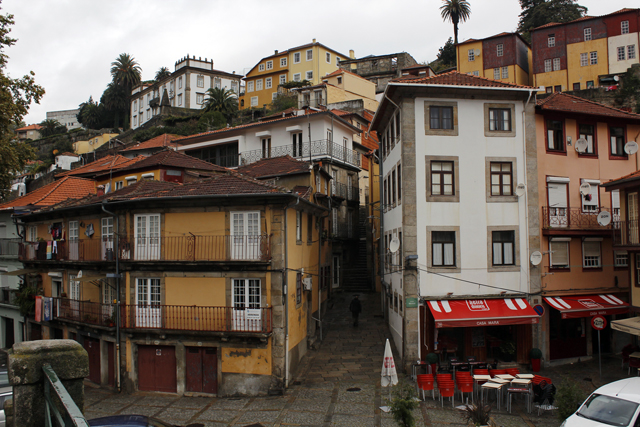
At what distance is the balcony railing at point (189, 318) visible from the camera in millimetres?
18531

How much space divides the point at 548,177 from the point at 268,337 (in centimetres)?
1517

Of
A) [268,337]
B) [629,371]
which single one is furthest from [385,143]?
[629,371]

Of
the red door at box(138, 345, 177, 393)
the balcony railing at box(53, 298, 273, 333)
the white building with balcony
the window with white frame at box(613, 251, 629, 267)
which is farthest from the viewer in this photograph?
the white building with balcony

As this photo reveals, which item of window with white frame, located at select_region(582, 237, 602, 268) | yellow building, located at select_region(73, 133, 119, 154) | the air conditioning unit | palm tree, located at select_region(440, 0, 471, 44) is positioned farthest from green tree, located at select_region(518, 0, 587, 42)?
yellow building, located at select_region(73, 133, 119, 154)

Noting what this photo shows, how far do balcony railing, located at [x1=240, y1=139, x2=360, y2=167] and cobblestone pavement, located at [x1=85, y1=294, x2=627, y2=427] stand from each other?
17.2 meters

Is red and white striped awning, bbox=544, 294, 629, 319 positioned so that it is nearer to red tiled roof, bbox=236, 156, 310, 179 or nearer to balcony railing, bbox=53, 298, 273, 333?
balcony railing, bbox=53, 298, 273, 333

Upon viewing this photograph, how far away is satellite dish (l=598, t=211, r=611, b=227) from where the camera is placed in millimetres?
21500

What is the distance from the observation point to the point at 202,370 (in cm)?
1912

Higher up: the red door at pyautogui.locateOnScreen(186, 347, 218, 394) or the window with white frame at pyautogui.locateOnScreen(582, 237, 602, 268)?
the window with white frame at pyautogui.locateOnScreen(582, 237, 602, 268)

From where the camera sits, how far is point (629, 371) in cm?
1977

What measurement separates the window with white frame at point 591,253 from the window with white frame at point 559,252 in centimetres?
107

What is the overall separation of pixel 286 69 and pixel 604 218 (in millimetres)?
63035

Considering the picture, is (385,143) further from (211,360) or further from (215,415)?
(215,415)

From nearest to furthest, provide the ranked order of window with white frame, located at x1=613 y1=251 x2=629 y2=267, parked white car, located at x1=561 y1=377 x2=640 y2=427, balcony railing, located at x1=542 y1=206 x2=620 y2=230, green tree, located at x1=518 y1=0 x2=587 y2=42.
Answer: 1. parked white car, located at x1=561 y1=377 x2=640 y2=427
2. balcony railing, located at x1=542 y1=206 x2=620 y2=230
3. window with white frame, located at x1=613 y1=251 x2=629 y2=267
4. green tree, located at x1=518 y1=0 x2=587 y2=42
